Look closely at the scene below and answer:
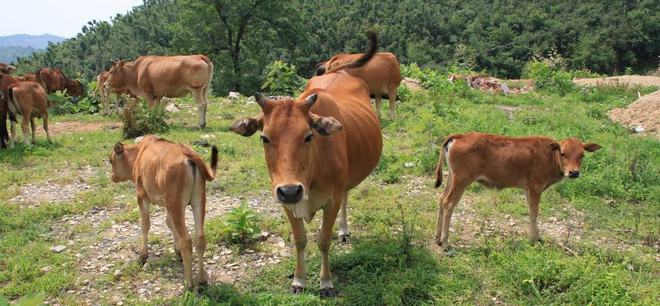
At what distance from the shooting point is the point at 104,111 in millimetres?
16359

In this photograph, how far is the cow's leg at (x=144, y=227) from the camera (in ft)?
19.3

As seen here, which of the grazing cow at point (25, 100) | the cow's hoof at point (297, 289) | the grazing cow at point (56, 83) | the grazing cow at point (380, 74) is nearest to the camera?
the cow's hoof at point (297, 289)

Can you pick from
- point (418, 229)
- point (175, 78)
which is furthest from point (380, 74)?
point (418, 229)

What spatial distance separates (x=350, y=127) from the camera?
5.74 m

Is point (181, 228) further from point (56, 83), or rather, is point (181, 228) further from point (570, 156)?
point (56, 83)

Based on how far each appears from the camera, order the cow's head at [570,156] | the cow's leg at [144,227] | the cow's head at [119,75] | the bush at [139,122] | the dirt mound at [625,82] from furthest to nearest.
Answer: the dirt mound at [625,82] → the cow's head at [119,75] → the bush at [139,122] → the cow's head at [570,156] → the cow's leg at [144,227]

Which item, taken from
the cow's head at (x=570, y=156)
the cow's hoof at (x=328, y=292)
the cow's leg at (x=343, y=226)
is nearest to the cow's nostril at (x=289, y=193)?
the cow's hoof at (x=328, y=292)

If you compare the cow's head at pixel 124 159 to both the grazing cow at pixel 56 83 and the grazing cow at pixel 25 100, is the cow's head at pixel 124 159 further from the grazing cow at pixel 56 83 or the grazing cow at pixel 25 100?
the grazing cow at pixel 56 83

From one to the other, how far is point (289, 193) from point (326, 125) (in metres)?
0.74

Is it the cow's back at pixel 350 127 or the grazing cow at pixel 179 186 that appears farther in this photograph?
the cow's back at pixel 350 127

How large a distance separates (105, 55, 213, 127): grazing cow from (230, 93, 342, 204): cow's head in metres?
9.57

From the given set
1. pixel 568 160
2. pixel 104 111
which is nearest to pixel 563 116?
pixel 568 160

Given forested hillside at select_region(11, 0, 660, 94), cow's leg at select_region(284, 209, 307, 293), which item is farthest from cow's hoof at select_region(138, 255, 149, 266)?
forested hillside at select_region(11, 0, 660, 94)

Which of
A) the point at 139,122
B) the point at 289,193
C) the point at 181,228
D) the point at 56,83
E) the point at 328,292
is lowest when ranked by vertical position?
the point at 328,292
